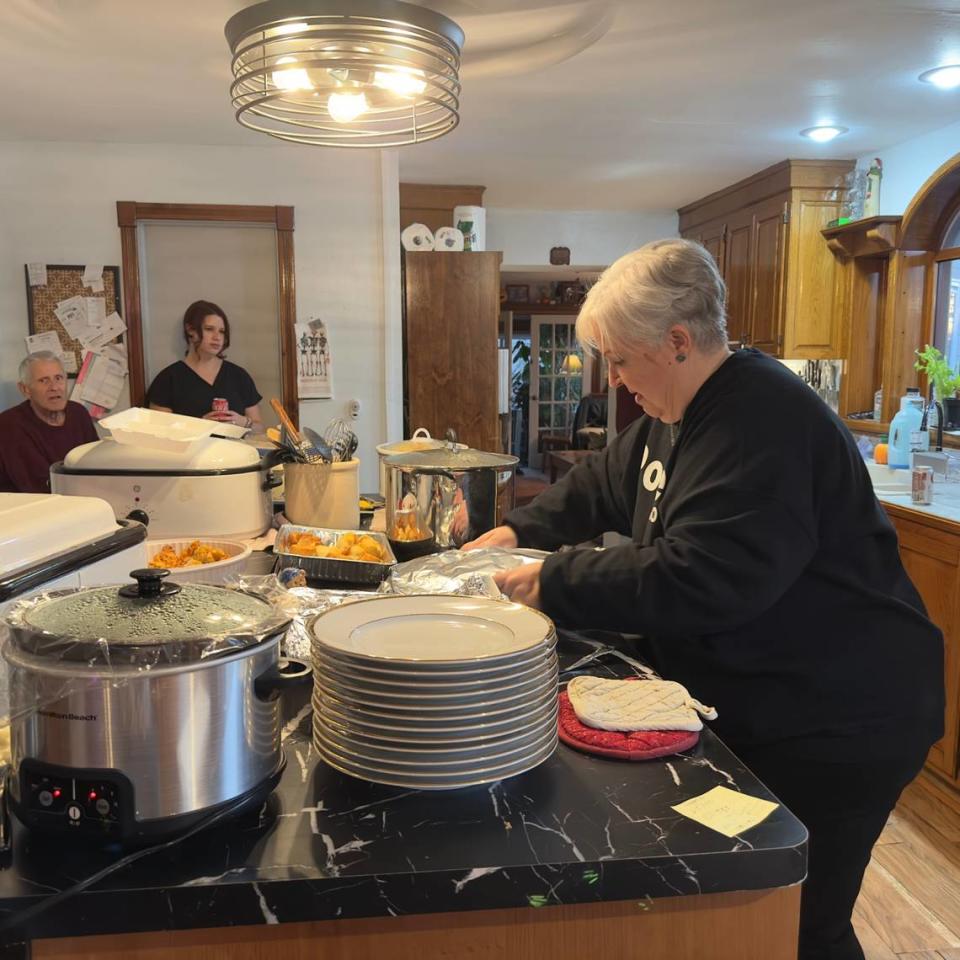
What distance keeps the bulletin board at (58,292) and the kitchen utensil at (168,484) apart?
2874mm

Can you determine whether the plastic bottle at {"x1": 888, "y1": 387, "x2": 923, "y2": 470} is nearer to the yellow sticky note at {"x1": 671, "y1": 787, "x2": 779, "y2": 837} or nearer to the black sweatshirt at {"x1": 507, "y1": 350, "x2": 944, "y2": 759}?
the black sweatshirt at {"x1": 507, "y1": 350, "x2": 944, "y2": 759}

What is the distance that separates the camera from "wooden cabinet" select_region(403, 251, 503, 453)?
16.4 ft

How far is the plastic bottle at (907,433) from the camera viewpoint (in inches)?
153

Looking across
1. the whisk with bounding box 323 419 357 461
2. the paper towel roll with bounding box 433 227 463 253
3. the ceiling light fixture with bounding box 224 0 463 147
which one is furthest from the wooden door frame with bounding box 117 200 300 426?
the whisk with bounding box 323 419 357 461

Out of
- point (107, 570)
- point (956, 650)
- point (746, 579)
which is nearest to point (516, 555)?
point (746, 579)

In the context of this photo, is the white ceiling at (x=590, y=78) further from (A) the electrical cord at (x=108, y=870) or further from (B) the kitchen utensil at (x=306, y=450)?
(A) the electrical cord at (x=108, y=870)

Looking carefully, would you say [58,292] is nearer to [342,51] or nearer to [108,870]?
[342,51]

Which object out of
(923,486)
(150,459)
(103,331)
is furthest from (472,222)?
(150,459)

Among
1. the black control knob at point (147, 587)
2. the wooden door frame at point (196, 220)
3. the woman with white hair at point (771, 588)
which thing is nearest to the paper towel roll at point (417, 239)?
the wooden door frame at point (196, 220)

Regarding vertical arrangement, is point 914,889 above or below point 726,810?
below

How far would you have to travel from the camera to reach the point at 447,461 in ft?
6.54

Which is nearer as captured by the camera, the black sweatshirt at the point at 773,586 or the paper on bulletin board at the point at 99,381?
the black sweatshirt at the point at 773,586

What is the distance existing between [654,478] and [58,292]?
410 cm

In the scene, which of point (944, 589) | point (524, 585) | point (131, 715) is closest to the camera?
point (131, 715)
